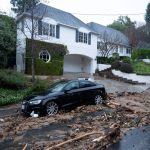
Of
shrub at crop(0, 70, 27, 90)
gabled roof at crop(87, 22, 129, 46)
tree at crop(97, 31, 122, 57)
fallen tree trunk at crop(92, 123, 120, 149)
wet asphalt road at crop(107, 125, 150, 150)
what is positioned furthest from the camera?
gabled roof at crop(87, 22, 129, 46)

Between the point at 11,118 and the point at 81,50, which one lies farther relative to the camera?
the point at 81,50

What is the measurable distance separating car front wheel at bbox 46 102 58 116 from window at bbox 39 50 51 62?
60.5 feet

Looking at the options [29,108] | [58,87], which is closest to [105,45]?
[58,87]

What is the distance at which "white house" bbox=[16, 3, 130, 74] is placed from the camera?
3136 centimetres

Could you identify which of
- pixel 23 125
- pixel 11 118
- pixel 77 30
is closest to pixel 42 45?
pixel 77 30

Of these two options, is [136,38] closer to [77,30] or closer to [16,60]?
[77,30]

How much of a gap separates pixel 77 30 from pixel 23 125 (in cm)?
2605

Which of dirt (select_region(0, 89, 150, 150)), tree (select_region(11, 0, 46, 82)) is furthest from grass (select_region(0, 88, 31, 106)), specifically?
tree (select_region(11, 0, 46, 82))

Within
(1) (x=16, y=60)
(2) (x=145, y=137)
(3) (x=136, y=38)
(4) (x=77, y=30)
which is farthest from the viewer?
(3) (x=136, y=38)

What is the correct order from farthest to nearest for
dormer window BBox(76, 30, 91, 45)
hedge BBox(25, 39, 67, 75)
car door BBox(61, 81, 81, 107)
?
dormer window BBox(76, 30, 91, 45), hedge BBox(25, 39, 67, 75), car door BBox(61, 81, 81, 107)

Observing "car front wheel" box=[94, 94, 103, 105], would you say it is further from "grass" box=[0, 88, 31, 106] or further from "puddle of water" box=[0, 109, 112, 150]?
"grass" box=[0, 88, 31, 106]

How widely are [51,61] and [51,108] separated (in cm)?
1881

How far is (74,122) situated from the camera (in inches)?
481

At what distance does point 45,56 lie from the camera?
109 ft
